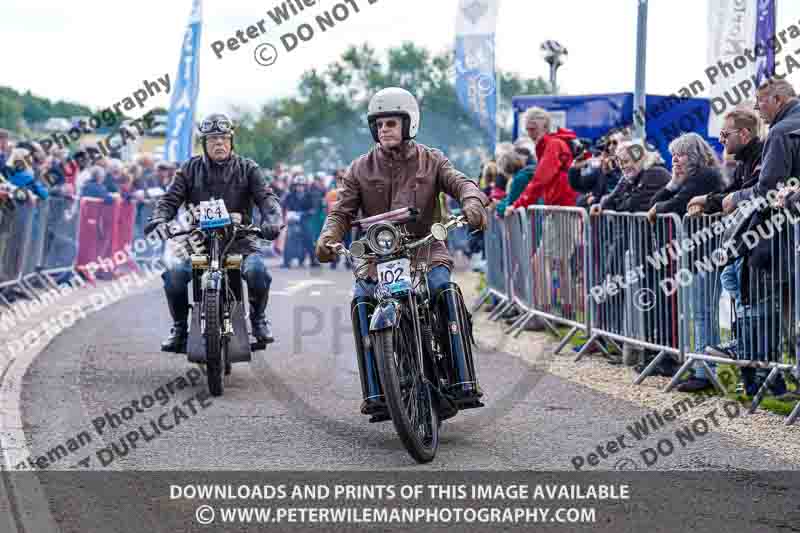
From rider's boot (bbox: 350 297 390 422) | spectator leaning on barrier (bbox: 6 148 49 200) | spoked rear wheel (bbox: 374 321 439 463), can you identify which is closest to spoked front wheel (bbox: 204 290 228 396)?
rider's boot (bbox: 350 297 390 422)

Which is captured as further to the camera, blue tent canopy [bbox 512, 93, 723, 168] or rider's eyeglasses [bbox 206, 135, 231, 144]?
blue tent canopy [bbox 512, 93, 723, 168]

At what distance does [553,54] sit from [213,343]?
13104 mm

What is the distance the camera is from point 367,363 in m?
6.94

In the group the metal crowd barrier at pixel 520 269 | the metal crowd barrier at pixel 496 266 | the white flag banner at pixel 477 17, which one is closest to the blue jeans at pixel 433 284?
the metal crowd barrier at pixel 520 269

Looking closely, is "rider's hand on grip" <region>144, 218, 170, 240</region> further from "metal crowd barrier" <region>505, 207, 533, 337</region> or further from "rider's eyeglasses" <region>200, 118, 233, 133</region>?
"metal crowd barrier" <region>505, 207, 533, 337</region>

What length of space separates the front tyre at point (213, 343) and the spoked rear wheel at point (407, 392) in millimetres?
2268

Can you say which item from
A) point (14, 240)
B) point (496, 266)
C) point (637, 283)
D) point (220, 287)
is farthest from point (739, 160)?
point (14, 240)

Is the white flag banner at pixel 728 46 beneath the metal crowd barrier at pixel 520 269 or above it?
above

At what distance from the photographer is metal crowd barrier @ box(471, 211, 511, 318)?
47.4ft

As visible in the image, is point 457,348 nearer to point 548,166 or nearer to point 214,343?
point 214,343

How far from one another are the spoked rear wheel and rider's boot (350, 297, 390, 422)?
23cm

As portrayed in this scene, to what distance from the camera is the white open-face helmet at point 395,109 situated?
7.23m

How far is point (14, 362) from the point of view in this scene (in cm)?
1058

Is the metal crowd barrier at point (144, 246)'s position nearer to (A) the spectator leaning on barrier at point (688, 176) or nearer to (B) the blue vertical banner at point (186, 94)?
(B) the blue vertical banner at point (186, 94)
